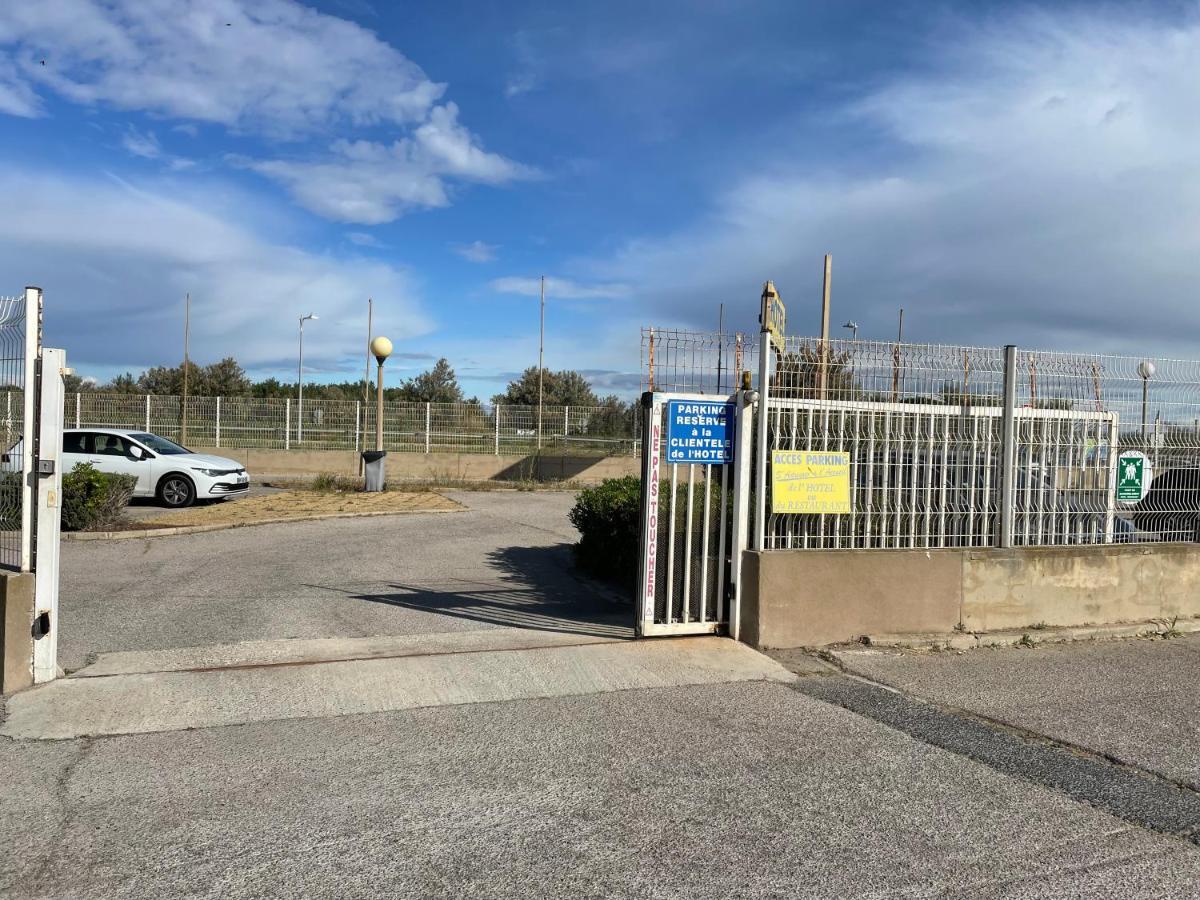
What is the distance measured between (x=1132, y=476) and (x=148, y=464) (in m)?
15.8

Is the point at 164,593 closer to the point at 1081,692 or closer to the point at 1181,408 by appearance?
the point at 1081,692

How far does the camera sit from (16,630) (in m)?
5.90

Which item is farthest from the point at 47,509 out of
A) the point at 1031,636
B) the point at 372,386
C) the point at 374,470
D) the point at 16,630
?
the point at 372,386

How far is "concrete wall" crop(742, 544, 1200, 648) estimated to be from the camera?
24.2 ft

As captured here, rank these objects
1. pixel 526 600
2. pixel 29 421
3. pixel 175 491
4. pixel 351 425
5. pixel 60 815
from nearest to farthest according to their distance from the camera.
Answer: pixel 60 815 < pixel 29 421 < pixel 526 600 < pixel 175 491 < pixel 351 425

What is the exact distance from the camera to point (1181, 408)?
28.6ft

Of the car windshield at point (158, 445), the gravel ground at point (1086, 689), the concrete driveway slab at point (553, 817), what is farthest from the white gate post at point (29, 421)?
the car windshield at point (158, 445)

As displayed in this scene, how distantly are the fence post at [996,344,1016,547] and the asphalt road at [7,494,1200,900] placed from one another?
7.94ft

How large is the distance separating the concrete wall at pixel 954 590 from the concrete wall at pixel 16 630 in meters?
5.05

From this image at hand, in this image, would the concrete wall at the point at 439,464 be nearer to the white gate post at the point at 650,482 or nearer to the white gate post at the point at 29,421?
the white gate post at the point at 650,482

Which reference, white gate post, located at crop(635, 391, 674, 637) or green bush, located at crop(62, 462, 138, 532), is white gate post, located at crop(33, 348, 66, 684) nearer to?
white gate post, located at crop(635, 391, 674, 637)

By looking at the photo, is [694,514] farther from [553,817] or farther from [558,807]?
[553,817]

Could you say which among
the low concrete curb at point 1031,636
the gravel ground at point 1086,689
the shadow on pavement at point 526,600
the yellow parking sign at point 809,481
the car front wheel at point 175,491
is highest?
the yellow parking sign at point 809,481

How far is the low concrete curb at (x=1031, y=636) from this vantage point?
757 centimetres
